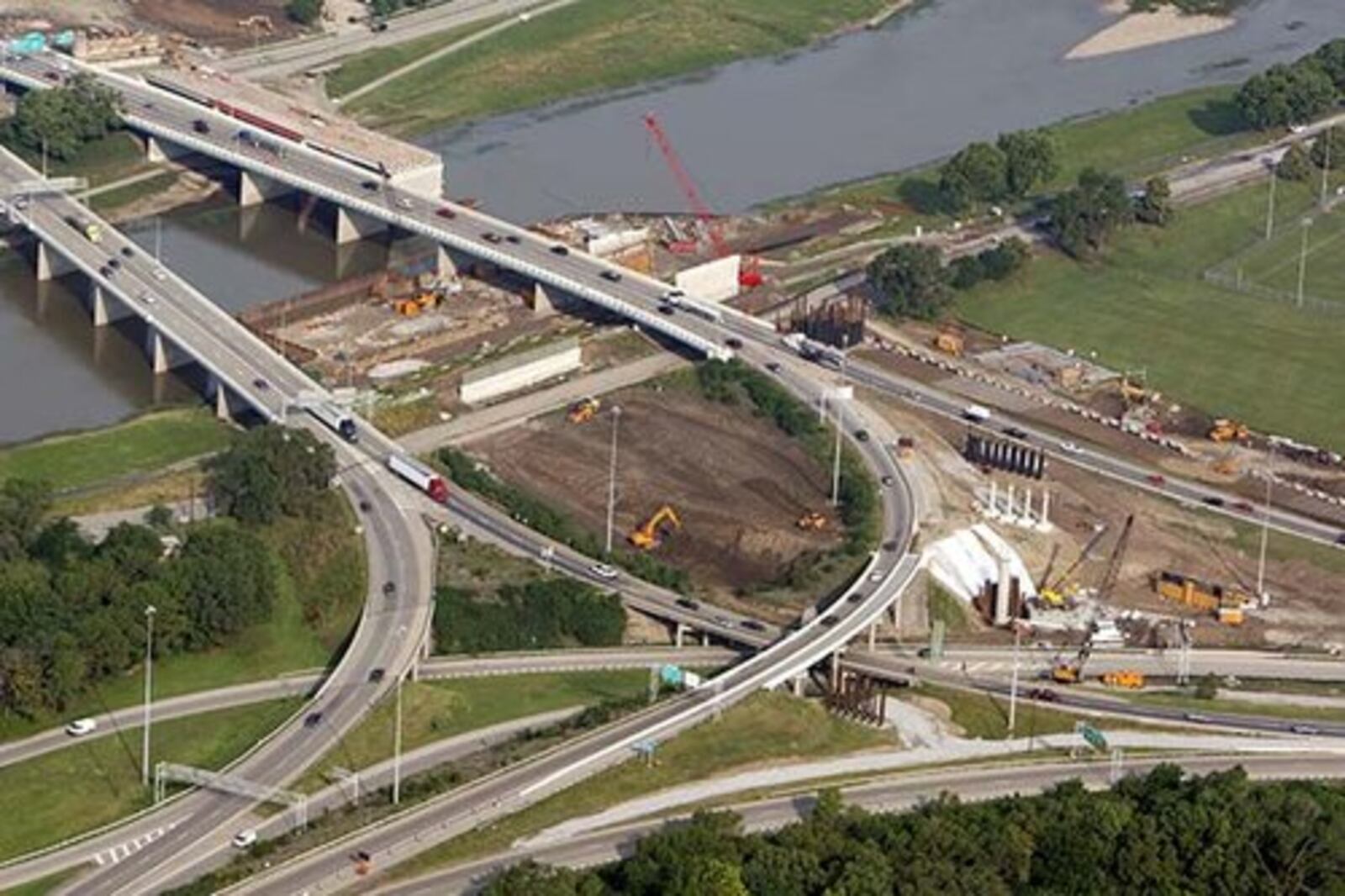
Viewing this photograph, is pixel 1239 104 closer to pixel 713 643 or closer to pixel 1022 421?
pixel 1022 421

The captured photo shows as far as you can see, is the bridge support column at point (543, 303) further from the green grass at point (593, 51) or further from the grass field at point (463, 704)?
the grass field at point (463, 704)

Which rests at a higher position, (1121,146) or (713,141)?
(1121,146)

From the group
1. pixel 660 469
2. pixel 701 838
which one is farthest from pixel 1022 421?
pixel 701 838

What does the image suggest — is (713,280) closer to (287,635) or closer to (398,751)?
(287,635)

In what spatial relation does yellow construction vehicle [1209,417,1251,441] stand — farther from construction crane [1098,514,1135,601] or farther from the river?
the river

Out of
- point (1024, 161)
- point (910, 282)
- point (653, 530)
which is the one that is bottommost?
point (653, 530)

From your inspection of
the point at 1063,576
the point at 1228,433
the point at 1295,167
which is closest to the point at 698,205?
the point at 1295,167
